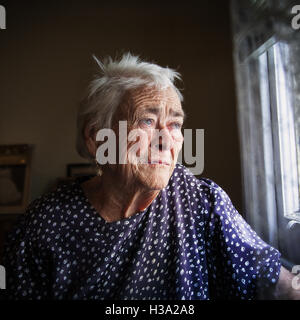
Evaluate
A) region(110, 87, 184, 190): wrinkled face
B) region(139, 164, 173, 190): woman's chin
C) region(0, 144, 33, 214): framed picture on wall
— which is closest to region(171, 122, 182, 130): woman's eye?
region(110, 87, 184, 190): wrinkled face

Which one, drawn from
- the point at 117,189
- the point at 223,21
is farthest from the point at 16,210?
the point at 223,21

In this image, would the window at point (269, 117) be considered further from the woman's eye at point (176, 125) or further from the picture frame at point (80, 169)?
the picture frame at point (80, 169)

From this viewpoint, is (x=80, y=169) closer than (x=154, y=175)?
No

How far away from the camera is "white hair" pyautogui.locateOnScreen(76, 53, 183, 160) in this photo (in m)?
0.55

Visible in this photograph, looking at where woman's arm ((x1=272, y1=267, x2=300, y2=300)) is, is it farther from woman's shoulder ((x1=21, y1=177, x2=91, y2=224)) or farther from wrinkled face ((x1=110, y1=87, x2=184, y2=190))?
woman's shoulder ((x1=21, y1=177, x2=91, y2=224))

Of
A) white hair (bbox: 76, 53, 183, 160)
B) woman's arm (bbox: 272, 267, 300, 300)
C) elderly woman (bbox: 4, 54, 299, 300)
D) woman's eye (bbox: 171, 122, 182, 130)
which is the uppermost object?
white hair (bbox: 76, 53, 183, 160)

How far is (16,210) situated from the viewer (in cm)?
59

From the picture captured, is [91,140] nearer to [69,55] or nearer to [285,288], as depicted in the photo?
[69,55]

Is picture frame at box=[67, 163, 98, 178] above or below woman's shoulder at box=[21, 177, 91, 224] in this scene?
above

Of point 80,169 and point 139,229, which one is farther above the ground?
point 80,169

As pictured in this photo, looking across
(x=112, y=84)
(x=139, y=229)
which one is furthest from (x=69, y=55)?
(x=139, y=229)

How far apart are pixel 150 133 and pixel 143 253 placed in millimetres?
311

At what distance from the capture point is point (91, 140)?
593mm

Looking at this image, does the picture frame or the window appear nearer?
the window
